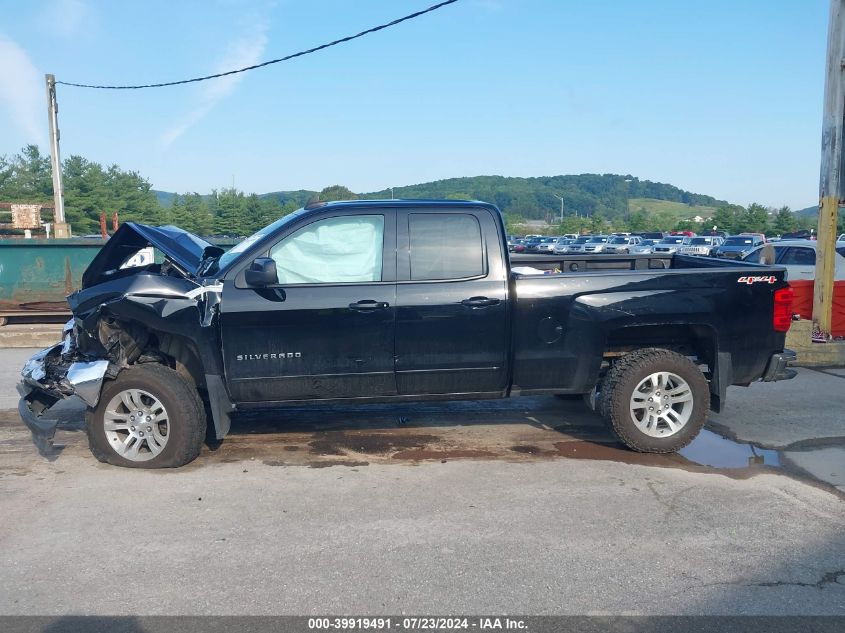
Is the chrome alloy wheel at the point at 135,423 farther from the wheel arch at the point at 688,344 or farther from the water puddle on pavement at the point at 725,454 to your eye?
the water puddle on pavement at the point at 725,454

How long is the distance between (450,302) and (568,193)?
111786 mm

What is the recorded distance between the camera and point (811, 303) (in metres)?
10.4

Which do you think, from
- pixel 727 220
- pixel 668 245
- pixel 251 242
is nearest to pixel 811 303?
pixel 251 242

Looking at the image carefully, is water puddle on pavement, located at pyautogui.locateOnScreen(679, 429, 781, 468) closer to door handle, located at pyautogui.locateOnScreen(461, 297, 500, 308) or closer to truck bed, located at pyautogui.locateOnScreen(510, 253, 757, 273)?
truck bed, located at pyautogui.locateOnScreen(510, 253, 757, 273)

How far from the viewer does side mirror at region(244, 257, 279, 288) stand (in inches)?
199

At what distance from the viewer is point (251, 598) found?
3.49 meters

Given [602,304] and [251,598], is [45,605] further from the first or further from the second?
[602,304]

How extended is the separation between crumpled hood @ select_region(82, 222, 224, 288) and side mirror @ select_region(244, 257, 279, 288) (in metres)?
0.58

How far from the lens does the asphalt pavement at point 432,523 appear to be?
3.52 meters

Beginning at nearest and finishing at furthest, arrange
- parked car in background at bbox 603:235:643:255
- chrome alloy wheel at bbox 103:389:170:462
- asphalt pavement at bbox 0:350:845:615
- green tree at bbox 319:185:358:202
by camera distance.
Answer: asphalt pavement at bbox 0:350:845:615, chrome alloy wheel at bbox 103:389:170:462, green tree at bbox 319:185:358:202, parked car in background at bbox 603:235:643:255

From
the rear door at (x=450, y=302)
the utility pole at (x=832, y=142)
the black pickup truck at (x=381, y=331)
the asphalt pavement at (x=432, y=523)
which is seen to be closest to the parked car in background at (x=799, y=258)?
the utility pole at (x=832, y=142)

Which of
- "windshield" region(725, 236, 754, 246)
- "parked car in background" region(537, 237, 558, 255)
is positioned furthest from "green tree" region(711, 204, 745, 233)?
"windshield" region(725, 236, 754, 246)

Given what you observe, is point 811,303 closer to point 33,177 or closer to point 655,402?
point 655,402

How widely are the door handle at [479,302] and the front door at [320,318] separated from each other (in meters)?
0.55
